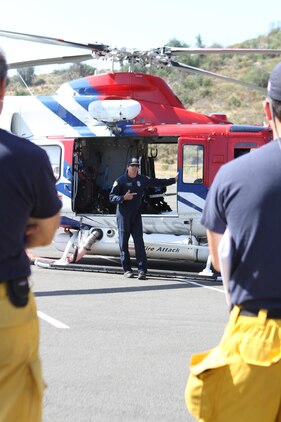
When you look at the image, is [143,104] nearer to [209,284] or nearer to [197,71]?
[197,71]

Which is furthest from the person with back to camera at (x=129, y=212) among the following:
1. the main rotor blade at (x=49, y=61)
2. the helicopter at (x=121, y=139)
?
the main rotor blade at (x=49, y=61)

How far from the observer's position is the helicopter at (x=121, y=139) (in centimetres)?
1125

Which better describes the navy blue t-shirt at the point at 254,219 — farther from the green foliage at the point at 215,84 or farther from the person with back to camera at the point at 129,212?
the green foliage at the point at 215,84

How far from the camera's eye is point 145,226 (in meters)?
11.7

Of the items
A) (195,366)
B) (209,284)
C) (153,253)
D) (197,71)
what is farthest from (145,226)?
(195,366)

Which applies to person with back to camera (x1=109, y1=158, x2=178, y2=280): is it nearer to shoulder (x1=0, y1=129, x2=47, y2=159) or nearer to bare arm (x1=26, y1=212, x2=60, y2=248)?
bare arm (x1=26, y1=212, x2=60, y2=248)

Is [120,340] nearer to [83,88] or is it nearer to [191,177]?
[191,177]

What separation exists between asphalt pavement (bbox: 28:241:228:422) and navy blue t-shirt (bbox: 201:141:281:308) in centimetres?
232

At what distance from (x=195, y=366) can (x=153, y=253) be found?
8742 millimetres

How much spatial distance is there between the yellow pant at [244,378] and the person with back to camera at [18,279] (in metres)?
0.68

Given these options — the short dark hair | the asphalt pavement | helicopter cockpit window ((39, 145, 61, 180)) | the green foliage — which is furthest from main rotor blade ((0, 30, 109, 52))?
the green foliage

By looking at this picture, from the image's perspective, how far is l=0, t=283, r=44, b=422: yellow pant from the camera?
2756 mm

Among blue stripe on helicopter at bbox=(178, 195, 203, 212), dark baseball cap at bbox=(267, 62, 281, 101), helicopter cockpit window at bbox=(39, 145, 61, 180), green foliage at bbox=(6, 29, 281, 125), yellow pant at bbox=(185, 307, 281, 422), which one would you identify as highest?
dark baseball cap at bbox=(267, 62, 281, 101)

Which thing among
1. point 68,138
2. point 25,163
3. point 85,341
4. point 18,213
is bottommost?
point 85,341
